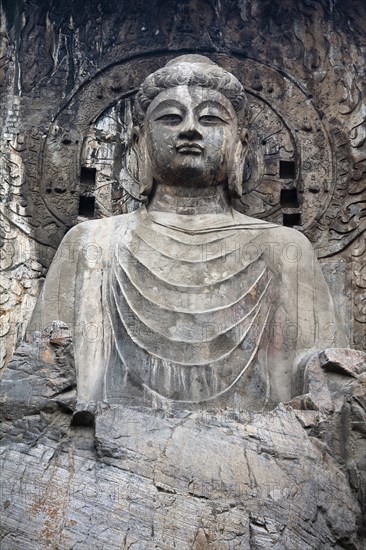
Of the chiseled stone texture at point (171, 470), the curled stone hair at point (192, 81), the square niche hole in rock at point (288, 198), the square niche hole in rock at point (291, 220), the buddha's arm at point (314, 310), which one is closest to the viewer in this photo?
the chiseled stone texture at point (171, 470)

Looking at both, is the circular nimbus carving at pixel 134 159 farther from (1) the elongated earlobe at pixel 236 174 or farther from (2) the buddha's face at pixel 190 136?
(2) the buddha's face at pixel 190 136

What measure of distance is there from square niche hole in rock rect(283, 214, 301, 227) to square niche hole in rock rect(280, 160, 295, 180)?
0.37 meters

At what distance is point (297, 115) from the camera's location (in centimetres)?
1173

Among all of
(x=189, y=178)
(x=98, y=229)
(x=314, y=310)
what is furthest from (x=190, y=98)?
(x=314, y=310)

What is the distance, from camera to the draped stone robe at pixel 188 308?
9406mm

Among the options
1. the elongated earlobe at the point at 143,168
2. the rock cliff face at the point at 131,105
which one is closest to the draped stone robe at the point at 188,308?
the elongated earlobe at the point at 143,168

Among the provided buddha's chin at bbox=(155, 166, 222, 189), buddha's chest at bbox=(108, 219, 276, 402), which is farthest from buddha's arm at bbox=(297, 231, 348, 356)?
buddha's chin at bbox=(155, 166, 222, 189)

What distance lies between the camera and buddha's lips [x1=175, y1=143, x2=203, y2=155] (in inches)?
397

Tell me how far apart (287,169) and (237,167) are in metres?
1.29

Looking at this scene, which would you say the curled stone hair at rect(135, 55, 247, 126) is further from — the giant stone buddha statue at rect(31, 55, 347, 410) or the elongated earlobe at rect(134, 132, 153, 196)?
the elongated earlobe at rect(134, 132, 153, 196)

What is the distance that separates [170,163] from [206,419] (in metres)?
2.40

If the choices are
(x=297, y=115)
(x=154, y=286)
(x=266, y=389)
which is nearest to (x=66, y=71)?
(x=297, y=115)

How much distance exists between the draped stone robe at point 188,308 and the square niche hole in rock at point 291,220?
1.09 m

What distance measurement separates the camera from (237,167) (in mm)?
10453
